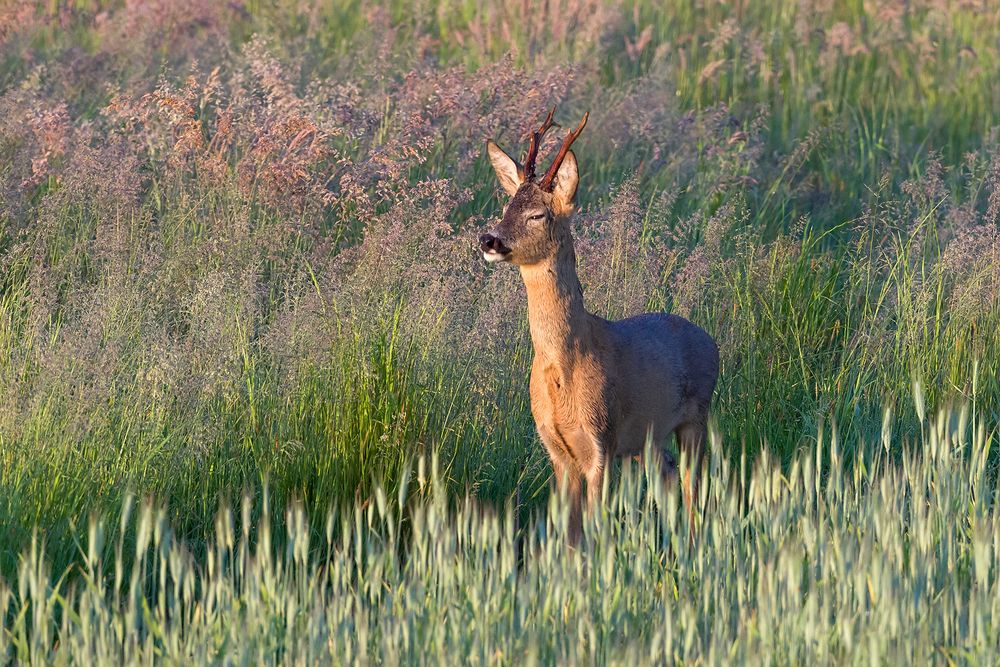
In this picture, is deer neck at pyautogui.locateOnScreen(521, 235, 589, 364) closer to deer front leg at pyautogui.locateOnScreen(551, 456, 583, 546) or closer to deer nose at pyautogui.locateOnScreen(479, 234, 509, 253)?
deer nose at pyautogui.locateOnScreen(479, 234, 509, 253)

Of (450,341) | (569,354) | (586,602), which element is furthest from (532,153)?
(586,602)

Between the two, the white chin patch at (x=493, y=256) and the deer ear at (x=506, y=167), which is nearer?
the white chin patch at (x=493, y=256)

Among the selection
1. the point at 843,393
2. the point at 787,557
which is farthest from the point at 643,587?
the point at 843,393

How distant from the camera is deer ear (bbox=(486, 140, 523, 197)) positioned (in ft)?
→ 20.1

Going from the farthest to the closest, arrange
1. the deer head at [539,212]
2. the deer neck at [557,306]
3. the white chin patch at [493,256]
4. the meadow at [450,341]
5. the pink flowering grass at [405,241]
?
the pink flowering grass at [405,241], the deer neck at [557,306], the deer head at [539,212], the white chin patch at [493,256], the meadow at [450,341]

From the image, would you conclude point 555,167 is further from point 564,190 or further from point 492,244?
point 492,244

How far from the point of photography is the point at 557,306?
596cm

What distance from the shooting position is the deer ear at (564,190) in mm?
5895

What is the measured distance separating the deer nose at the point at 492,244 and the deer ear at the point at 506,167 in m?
0.44

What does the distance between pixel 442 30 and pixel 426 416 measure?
680 centimetres

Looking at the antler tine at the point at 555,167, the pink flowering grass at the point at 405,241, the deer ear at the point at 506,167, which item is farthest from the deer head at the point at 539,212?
the pink flowering grass at the point at 405,241

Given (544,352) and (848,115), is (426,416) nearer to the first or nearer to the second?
(544,352)

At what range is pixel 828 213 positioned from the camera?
9844mm

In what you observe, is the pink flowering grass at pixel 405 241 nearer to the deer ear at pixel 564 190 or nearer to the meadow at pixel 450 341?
the meadow at pixel 450 341
